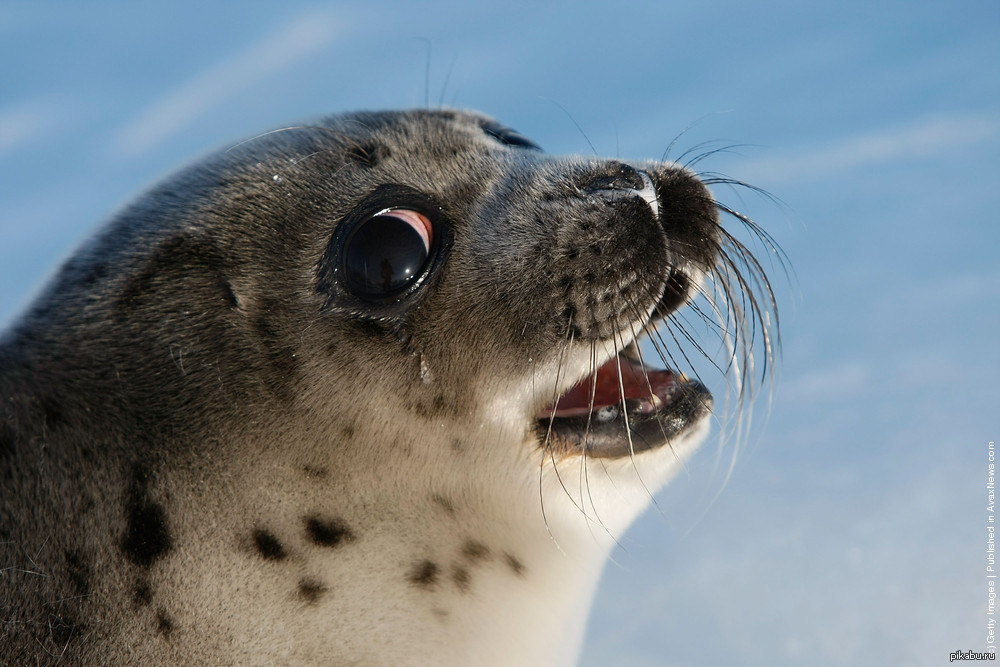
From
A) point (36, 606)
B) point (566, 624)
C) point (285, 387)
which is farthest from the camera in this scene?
point (566, 624)

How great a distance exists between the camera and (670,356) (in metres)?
4.20

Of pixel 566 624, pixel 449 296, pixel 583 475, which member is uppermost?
pixel 449 296

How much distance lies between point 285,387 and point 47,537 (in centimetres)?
95

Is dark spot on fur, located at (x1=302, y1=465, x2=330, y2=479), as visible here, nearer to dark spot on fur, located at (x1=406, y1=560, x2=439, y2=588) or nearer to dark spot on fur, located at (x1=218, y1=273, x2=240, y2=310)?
dark spot on fur, located at (x1=406, y1=560, x2=439, y2=588)

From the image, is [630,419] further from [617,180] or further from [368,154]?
[368,154]

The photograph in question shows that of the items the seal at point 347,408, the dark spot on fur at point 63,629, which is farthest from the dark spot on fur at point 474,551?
the dark spot on fur at point 63,629

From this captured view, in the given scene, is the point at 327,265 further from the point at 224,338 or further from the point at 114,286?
the point at 114,286

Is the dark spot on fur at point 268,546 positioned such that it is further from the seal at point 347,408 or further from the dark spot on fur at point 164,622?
the dark spot on fur at point 164,622

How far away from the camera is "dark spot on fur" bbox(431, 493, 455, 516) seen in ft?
12.8

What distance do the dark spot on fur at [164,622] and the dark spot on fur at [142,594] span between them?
52 mm

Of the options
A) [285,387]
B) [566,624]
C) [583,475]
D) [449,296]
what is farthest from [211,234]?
[566,624]

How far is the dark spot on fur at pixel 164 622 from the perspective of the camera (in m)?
3.55

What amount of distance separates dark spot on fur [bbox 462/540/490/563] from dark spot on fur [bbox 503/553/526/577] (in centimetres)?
9

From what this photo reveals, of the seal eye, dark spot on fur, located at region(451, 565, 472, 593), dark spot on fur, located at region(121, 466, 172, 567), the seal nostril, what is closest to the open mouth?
the seal nostril
